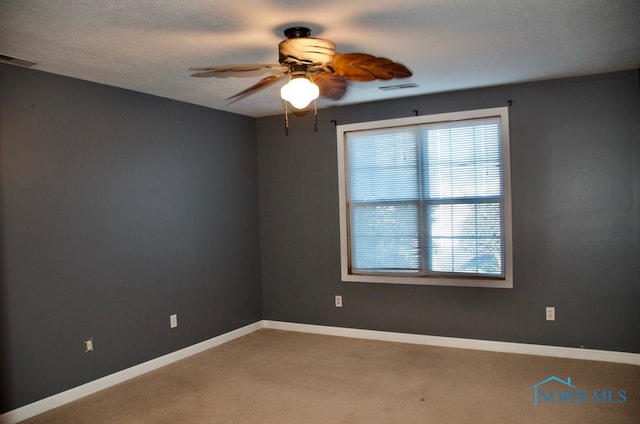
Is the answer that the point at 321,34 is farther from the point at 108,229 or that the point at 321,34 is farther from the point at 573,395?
the point at 573,395

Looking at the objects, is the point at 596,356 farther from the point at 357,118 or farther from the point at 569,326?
the point at 357,118

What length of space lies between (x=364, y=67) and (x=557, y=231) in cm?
255

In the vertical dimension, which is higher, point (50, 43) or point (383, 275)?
point (50, 43)

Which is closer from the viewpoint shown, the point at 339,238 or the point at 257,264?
the point at 339,238

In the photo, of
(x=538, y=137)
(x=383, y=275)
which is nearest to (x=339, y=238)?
(x=383, y=275)

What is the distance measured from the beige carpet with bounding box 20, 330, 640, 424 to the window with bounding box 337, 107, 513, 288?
0.76 m

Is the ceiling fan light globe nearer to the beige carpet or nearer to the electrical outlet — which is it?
the beige carpet

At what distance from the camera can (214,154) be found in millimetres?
4945

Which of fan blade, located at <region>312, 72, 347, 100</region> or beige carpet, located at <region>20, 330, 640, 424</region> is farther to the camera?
beige carpet, located at <region>20, 330, 640, 424</region>

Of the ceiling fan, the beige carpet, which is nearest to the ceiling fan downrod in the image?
the ceiling fan

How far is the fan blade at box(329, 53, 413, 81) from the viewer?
2.46m

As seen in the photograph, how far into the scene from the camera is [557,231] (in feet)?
13.6

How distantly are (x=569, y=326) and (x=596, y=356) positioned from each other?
0.98ft

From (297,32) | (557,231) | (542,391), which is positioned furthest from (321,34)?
(542,391)
